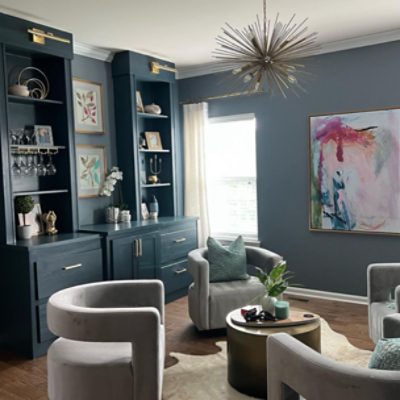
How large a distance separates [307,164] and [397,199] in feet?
3.15

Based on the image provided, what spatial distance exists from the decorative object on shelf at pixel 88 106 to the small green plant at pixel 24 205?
0.98 metres

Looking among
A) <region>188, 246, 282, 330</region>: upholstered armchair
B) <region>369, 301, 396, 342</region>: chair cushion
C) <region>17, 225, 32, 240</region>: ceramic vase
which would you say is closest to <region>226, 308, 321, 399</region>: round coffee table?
<region>369, 301, 396, 342</region>: chair cushion

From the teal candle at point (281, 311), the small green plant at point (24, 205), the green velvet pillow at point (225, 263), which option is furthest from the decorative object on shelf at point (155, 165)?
the teal candle at point (281, 311)

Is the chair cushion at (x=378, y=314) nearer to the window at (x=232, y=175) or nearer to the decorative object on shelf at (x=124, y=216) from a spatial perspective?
the window at (x=232, y=175)

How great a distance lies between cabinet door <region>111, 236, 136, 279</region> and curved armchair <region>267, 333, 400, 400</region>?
237 cm

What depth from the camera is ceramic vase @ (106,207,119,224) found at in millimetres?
4781

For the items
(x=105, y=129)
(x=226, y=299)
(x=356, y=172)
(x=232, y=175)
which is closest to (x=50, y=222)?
(x=105, y=129)

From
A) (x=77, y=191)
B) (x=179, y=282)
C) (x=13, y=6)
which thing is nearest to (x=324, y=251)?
(x=179, y=282)

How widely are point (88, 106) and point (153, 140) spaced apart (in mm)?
944

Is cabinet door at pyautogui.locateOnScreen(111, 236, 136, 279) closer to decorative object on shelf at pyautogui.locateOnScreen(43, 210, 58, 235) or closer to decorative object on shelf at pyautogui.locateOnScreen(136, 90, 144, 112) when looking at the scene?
decorative object on shelf at pyautogui.locateOnScreen(43, 210, 58, 235)

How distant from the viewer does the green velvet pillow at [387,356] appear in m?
1.76

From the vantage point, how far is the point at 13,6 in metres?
3.49

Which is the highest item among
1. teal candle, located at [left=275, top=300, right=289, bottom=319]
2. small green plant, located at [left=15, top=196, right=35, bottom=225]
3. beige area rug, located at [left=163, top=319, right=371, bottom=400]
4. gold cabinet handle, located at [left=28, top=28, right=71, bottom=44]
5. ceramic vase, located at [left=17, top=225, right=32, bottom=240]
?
gold cabinet handle, located at [left=28, top=28, right=71, bottom=44]

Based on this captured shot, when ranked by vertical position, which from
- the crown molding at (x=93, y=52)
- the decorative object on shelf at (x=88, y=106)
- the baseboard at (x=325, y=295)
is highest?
the crown molding at (x=93, y=52)
